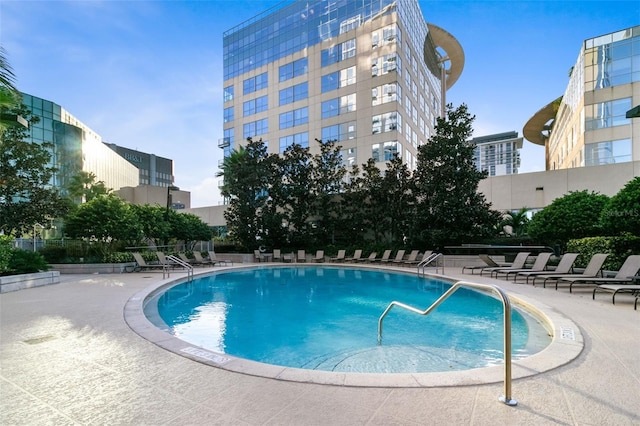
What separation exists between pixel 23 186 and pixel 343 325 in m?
18.4

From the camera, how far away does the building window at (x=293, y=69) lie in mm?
37469

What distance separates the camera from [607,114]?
28.8 m

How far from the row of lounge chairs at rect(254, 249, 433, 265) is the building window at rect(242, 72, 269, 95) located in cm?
2544

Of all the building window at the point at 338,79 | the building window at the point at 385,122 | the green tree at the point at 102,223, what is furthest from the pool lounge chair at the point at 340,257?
the building window at the point at 338,79

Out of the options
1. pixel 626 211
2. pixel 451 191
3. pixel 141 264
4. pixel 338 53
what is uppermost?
pixel 338 53

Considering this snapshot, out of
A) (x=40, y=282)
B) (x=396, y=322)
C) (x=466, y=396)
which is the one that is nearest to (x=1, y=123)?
(x=40, y=282)

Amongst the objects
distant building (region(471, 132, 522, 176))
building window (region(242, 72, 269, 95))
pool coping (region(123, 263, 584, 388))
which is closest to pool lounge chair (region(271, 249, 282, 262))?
pool coping (region(123, 263, 584, 388))

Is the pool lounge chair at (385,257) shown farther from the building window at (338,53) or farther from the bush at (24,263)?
the building window at (338,53)

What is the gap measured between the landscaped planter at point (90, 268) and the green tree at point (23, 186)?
4581 mm

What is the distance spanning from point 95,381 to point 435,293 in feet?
32.1

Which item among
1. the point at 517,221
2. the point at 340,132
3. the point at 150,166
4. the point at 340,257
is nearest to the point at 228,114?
the point at 340,132

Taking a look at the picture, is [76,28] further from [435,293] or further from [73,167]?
[73,167]

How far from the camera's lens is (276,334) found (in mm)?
6836

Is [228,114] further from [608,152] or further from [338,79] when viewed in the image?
[608,152]
